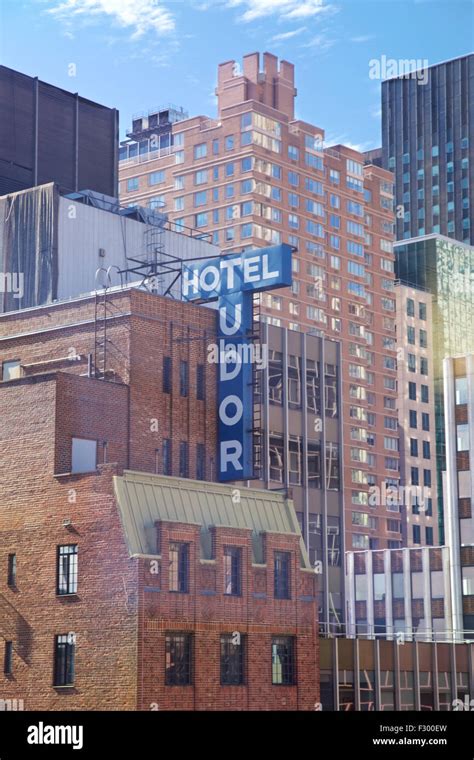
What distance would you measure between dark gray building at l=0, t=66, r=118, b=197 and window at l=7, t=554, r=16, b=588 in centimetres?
3334

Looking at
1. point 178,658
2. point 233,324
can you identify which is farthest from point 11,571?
point 233,324

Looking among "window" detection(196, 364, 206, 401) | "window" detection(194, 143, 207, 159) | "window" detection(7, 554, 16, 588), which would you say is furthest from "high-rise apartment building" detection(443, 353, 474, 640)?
"window" detection(194, 143, 207, 159)

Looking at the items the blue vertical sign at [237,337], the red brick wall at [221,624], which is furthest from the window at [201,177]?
the red brick wall at [221,624]

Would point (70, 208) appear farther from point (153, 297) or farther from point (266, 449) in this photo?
point (266, 449)

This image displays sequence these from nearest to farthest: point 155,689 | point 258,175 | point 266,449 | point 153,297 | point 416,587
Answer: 1. point 155,689
2. point 153,297
3. point 266,449
4. point 416,587
5. point 258,175

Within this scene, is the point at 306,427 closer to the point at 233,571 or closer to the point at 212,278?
the point at 212,278

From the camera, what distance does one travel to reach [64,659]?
6525 centimetres

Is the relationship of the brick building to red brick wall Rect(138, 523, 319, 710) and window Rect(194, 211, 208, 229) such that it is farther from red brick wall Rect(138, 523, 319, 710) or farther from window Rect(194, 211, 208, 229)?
window Rect(194, 211, 208, 229)

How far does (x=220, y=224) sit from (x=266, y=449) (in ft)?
282

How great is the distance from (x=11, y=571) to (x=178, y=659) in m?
10.4

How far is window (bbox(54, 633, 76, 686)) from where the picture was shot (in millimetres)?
64812

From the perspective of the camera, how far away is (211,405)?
7900 cm

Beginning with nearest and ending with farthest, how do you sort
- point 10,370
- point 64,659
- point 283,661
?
point 64,659 → point 283,661 → point 10,370
